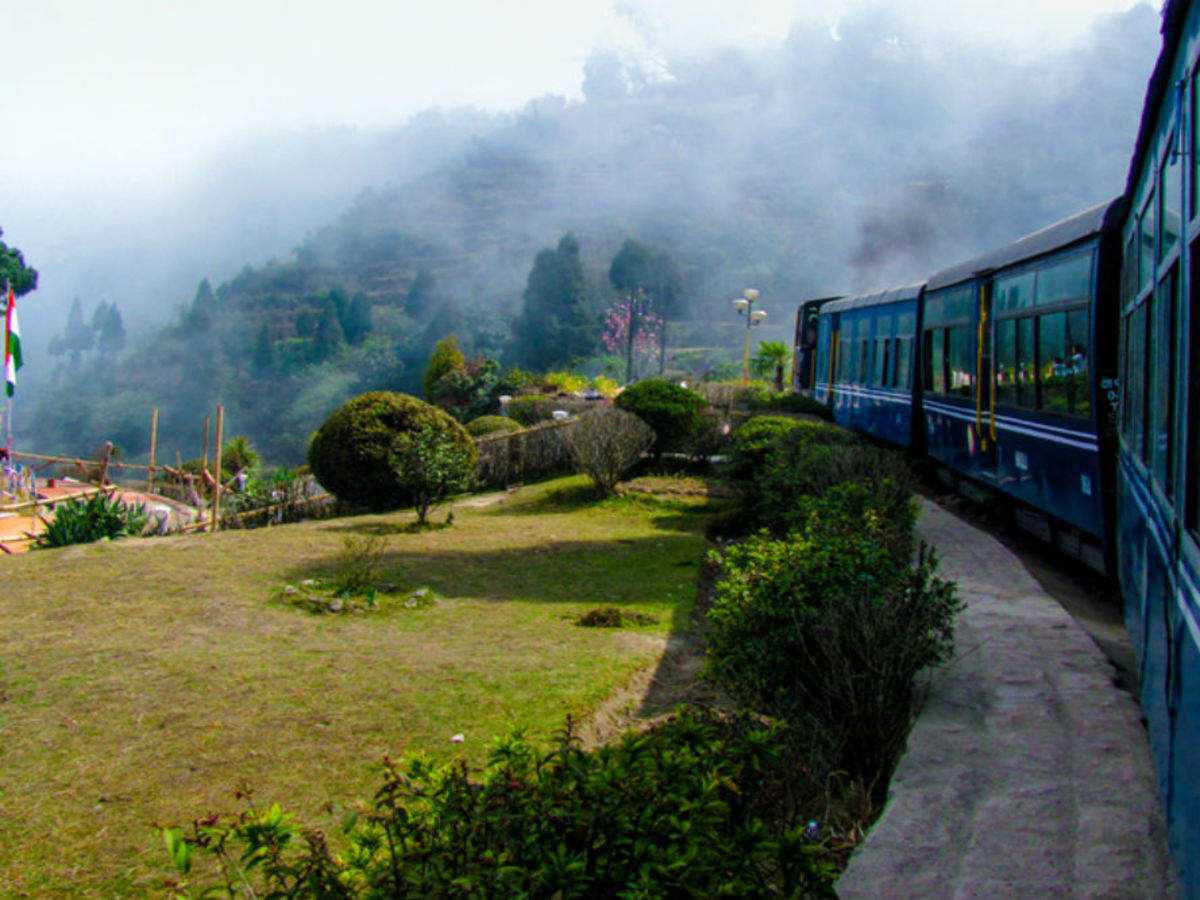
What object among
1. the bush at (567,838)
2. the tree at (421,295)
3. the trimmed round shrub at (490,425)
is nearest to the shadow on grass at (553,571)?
the bush at (567,838)

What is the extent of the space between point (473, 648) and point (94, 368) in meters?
155

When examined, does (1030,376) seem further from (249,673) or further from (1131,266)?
(249,673)

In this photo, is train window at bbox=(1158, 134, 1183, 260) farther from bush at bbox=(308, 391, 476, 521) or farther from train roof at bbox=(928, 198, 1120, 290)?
bush at bbox=(308, 391, 476, 521)

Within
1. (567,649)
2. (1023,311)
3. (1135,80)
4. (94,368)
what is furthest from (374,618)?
(1135,80)

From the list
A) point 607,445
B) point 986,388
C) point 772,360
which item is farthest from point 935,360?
point 772,360

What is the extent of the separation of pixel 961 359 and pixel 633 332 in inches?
2827

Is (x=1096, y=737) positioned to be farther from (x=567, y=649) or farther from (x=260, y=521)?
(x=260, y=521)

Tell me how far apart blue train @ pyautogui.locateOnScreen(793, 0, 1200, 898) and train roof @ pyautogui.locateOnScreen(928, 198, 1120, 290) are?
3 cm

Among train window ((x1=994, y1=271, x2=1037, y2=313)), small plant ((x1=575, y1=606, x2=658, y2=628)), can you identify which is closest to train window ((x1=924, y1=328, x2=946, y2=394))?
train window ((x1=994, y1=271, x2=1037, y2=313))

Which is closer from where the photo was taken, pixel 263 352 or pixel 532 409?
pixel 532 409

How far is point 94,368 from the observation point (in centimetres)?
14438

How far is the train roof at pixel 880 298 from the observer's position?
599 inches

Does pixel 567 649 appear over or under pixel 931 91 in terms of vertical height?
under

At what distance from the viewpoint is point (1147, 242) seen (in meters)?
4.49
